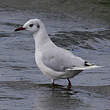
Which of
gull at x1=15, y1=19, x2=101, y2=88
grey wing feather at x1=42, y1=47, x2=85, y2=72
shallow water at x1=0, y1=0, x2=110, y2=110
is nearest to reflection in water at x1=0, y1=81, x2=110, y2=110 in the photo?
shallow water at x1=0, y1=0, x2=110, y2=110

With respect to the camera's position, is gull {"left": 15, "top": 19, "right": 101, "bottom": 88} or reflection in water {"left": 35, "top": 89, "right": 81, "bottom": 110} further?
gull {"left": 15, "top": 19, "right": 101, "bottom": 88}

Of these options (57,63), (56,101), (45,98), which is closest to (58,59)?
(57,63)

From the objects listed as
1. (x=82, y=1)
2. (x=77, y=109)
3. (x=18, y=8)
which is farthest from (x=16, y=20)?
(x=77, y=109)

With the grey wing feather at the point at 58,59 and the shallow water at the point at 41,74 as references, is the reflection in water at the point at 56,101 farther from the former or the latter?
the grey wing feather at the point at 58,59

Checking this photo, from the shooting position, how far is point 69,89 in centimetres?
821

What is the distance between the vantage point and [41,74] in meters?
9.19

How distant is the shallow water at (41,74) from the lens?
289 inches

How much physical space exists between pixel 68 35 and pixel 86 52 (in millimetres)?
1463

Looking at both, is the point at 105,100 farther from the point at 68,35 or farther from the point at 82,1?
the point at 82,1

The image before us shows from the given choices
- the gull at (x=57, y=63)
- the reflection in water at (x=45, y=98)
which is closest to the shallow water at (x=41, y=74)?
the reflection in water at (x=45, y=98)

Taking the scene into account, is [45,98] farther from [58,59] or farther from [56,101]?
[58,59]

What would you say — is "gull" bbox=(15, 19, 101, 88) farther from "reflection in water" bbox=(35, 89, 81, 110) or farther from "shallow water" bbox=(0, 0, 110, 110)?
"reflection in water" bbox=(35, 89, 81, 110)

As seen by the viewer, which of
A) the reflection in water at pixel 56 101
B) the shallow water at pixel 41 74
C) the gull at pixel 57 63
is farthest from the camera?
the gull at pixel 57 63

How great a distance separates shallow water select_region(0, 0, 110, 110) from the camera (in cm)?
734
